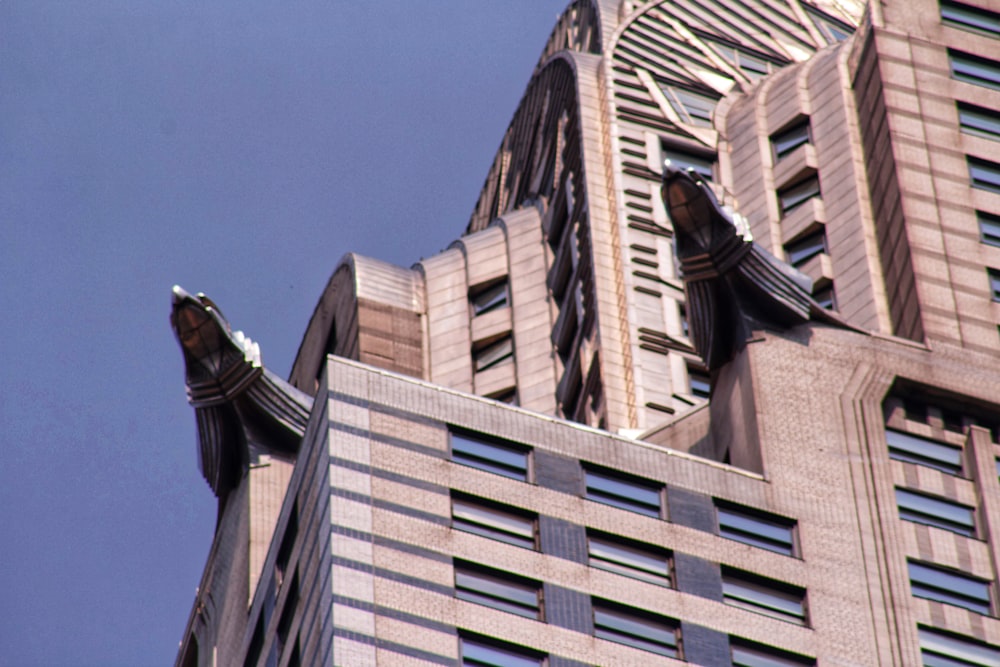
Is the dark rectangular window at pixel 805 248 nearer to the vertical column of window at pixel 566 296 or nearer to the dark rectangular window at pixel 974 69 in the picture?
the dark rectangular window at pixel 974 69

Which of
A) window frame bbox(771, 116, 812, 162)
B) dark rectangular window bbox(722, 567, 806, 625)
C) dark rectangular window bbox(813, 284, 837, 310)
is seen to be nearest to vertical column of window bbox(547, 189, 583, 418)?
window frame bbox(771, 116, 812, 162)

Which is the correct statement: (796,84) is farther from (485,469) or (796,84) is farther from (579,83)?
Answer: (485,469)

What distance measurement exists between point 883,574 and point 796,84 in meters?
45.9

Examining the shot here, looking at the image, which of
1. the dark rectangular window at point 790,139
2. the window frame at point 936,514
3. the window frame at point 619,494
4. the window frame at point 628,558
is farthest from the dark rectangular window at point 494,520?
the dark rectangular window at point 790,139

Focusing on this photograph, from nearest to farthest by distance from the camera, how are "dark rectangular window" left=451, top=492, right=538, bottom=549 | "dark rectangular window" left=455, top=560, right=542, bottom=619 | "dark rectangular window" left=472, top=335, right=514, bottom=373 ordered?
"dark rectangular window" left=455, top=560, right=542, bottom=619 → "dark rectangular window" left=451, top=492, right=538, bottom=549 → "dark rectangular window" left=472, top=335, right=514, bottom=373

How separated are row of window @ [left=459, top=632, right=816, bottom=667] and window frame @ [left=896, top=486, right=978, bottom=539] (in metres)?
8.30

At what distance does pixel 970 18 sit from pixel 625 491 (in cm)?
3907

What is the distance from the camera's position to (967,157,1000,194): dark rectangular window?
366ft

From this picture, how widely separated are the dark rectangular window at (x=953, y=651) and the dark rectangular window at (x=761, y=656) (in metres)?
4.16

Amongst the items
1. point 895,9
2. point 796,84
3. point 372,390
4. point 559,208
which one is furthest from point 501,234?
point 372,390

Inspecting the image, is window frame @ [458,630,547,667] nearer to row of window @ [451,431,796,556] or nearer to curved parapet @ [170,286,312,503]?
row of window @ [451,431,796,556]

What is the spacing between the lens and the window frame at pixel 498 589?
8381 cm

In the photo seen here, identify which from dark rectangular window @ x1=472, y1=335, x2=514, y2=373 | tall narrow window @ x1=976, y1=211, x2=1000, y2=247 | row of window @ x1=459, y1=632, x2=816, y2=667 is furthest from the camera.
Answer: dark rectangular window @ x1=472, y1=335, x2=514, y2=373

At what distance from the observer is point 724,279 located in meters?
96.8
